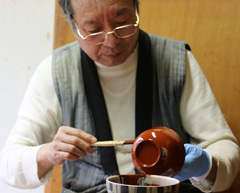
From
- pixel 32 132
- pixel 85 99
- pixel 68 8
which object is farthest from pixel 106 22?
pixel 32 132

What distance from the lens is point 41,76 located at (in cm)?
143

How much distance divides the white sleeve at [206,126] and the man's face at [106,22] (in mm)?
272

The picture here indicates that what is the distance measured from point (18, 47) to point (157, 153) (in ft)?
4.81

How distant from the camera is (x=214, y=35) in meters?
1.63

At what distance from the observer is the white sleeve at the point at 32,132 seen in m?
1.27

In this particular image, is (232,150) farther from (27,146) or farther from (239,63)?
(27,146)

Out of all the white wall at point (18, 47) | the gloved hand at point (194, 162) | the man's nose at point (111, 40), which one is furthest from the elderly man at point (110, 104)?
the white wall at point (18, 47)

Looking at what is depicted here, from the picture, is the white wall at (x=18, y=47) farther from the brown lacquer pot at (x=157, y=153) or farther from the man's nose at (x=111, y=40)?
the brown lacquer pot at (x=157, y=153)

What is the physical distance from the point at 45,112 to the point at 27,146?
0.15 metres

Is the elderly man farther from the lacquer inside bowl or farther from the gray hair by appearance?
the lacquer inside bowl

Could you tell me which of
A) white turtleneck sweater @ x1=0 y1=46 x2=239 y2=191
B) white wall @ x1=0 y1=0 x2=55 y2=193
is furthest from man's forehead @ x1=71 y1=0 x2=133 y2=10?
white wall @ x1=0 y1=0 x2=55 y2=193

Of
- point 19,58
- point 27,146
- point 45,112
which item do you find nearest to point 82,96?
point 45,112

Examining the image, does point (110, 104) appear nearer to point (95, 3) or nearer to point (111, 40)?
point (111, 40)

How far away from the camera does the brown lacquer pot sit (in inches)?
34.1
